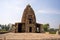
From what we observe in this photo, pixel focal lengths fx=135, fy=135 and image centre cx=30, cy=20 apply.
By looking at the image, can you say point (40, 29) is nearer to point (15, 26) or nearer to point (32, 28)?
point (32, 28)

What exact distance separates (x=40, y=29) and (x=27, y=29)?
9.72ft

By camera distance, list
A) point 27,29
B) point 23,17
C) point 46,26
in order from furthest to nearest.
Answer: point 46,26 → point 23,17 → point 27,29

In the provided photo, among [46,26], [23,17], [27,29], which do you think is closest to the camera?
[27,29]

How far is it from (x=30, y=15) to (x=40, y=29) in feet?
12.7

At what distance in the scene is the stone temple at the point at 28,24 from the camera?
97.6 feet

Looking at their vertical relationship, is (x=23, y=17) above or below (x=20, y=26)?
above

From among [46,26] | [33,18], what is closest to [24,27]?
[33,18]

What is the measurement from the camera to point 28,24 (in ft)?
98.3

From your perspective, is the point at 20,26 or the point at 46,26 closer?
the point at 20,26

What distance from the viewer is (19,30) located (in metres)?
30.2

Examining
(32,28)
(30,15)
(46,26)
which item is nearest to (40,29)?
(32,28)

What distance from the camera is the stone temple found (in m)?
29.7

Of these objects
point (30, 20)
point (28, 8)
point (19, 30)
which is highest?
point (28, 8)

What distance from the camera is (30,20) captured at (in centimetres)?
3098
